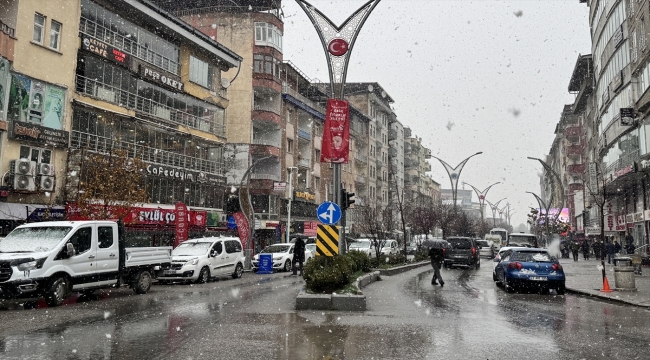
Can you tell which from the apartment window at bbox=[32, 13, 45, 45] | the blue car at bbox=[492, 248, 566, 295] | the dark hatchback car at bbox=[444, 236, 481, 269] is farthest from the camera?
the dark hatchback car at bbox=[444, 236, 481, 269]

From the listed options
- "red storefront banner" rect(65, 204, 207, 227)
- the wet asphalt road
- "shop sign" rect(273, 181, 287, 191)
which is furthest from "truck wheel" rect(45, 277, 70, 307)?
"shop sign" rect(273, 181, 287, 191)

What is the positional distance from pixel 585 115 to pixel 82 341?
70.8 meters

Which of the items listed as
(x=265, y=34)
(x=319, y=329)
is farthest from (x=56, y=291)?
(x=265, y=34)

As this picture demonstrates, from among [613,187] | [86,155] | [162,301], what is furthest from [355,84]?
[162,301]

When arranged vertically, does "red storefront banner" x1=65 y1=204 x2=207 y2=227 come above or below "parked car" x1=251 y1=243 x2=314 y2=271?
above

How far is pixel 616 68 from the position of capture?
1524 inches

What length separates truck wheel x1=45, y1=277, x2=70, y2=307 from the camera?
12.7 m

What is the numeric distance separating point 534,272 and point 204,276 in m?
12.1

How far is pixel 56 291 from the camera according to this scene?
42.2 ft

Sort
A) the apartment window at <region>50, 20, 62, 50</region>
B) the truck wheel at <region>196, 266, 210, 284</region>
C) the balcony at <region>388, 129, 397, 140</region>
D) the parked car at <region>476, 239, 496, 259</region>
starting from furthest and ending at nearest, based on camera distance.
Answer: the balcony at <region>388, 129, 397, 140</region>, the parked car at <region>476, 239, 496, 259</region>, the apartment window at <region>50, 20, 62, 50</region>, the truck wheel at <region>196, 266, 210, 284</region>

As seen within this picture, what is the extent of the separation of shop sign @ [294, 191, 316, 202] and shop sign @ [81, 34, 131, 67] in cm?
2455

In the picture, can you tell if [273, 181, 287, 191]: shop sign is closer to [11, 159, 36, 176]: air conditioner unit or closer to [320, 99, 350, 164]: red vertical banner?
[11, 159, 36, 176]: air conditioner unit

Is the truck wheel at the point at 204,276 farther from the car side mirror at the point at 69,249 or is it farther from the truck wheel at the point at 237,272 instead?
the car side mirror at the point at 69,249

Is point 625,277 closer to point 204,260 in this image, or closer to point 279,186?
point 204,260
